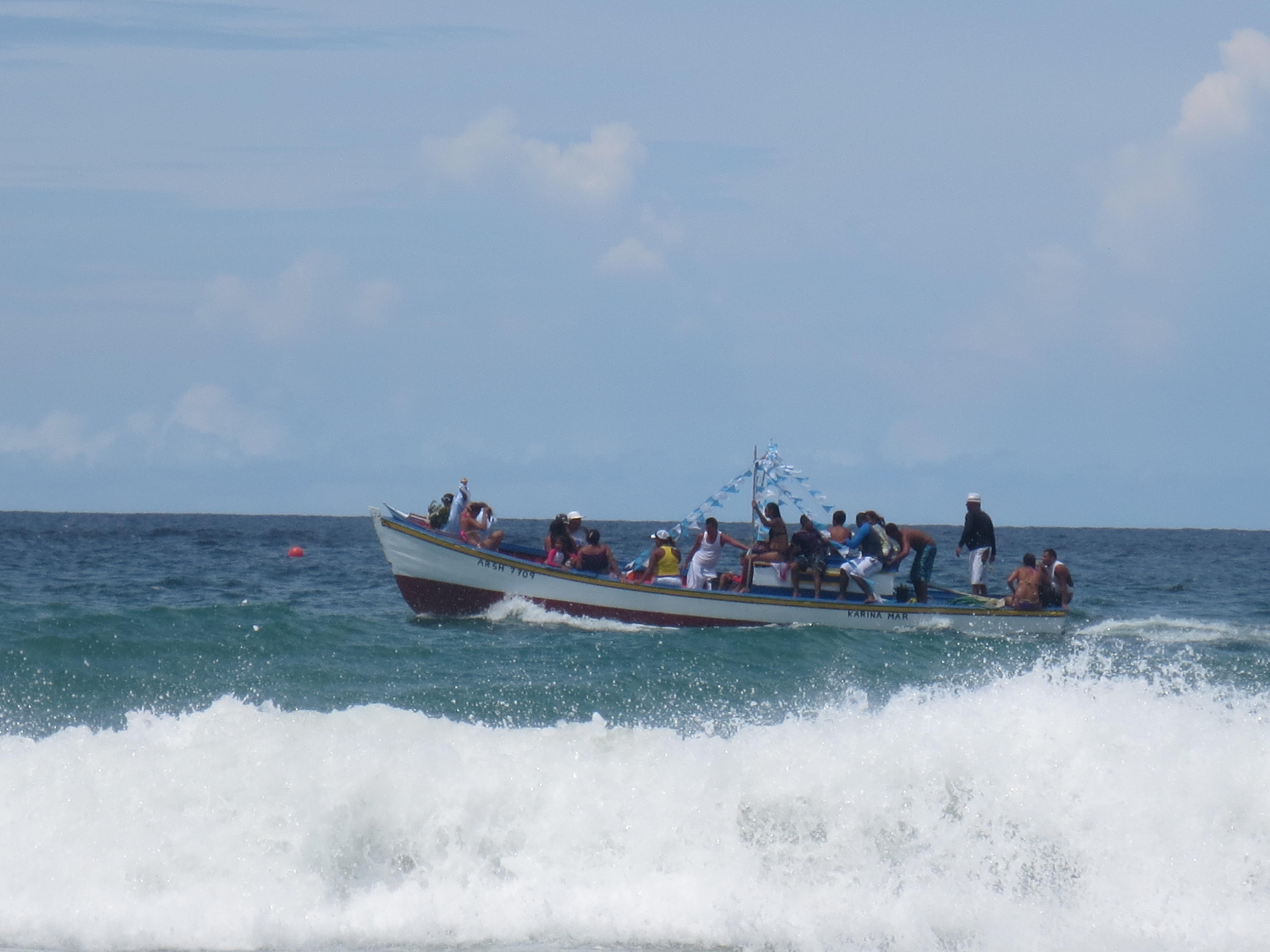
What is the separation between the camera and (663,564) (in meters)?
19.9

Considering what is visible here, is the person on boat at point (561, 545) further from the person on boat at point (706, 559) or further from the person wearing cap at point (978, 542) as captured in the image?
the person wearing cap at point (978, 542)

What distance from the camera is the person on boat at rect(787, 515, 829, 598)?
19.0m

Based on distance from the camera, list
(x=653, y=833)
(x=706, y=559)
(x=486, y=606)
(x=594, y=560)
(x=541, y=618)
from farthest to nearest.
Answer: (x=486, y=606)
(x=594, y=560)
(x=541, y=618)
(x=706, y=559)
(x=653, y=833)

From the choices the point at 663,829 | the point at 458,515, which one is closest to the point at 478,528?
the point at 458,515

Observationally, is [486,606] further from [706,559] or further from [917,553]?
[917,553]

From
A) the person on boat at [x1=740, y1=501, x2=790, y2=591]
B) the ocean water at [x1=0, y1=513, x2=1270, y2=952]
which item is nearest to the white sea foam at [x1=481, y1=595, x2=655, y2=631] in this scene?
the person on boat at [x1=740, y1=501, x2=790, y2=591]

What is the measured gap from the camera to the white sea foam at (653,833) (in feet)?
23.5

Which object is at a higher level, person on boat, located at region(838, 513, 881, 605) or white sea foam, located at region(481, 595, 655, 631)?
person on boat, located at region(838, 513, 881, 605)

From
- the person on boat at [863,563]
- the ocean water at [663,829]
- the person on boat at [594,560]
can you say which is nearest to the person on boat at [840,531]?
the person on boat at [863,563]

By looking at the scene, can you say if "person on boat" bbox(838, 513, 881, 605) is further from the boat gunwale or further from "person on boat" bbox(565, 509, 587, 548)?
"person on boat" bbox(565, 509, 587, 548)

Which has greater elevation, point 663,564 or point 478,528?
point 478,528

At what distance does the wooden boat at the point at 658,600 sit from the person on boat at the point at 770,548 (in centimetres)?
21

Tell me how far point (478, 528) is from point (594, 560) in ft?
7.92

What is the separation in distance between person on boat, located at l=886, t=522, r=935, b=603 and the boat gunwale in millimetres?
620
